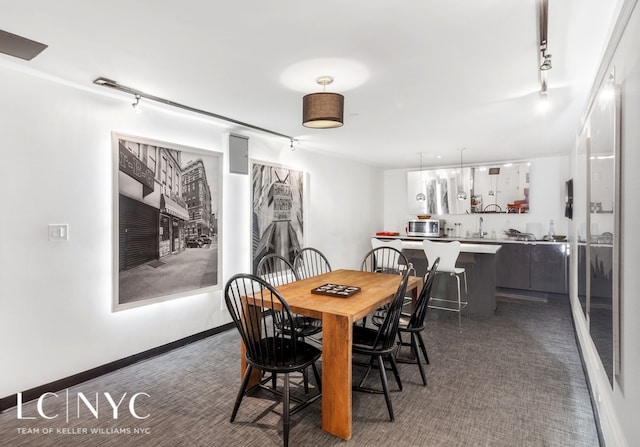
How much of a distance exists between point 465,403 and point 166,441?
6.55 ft

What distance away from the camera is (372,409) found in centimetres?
250

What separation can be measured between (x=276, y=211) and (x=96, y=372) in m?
2.65

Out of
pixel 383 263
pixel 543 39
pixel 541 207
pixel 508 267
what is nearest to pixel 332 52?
pixel 543 39

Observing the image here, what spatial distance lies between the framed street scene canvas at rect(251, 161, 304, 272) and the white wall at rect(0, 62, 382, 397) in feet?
3.24

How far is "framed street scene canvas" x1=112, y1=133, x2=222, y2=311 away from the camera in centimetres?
317

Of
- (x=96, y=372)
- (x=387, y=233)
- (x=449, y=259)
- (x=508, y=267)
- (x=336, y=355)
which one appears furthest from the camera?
(x=387, y=233)

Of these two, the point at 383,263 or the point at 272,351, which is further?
the point at 383,263

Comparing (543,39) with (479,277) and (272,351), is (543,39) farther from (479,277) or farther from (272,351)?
(479,277)

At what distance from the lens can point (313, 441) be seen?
215 centimetres

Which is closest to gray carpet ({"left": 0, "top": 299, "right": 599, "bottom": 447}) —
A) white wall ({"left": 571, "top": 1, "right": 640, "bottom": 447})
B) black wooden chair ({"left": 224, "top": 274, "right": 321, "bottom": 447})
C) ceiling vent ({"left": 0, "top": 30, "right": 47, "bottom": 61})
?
black wooden chair ({"left": 224, "top": 274, "right": 321, "bottom": 447})

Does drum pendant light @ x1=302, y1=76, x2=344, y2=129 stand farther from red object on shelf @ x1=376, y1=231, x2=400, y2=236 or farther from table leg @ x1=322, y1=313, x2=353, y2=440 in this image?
red object on shelf @ x1=376, y1=231, x2=400, y2=236

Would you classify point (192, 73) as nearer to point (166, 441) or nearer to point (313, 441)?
Result: point (166, 441)

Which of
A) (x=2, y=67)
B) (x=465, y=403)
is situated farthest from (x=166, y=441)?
(x=2, y=67)

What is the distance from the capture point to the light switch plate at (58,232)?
2721 mm
